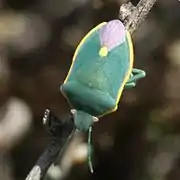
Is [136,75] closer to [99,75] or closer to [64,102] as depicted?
[99,75]

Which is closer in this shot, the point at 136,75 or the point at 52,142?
the point at 52,142

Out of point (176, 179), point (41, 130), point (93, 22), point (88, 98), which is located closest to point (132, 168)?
A: point (176, 179)

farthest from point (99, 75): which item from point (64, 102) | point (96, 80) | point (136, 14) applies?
point (64, 102)

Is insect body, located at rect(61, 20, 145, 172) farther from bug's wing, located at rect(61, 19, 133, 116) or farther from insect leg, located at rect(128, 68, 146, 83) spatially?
insect leg, located at rect(128, 68, 146, 83)

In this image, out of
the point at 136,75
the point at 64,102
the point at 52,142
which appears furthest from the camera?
the point at 64,102

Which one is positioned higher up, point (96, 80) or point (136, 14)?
point (136, 14)

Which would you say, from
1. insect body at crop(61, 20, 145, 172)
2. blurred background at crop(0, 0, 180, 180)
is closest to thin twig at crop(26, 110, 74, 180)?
insect body at crop(61, 20, 145, 172)

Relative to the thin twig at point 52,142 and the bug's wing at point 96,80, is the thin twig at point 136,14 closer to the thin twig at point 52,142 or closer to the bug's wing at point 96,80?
the bug's wing at point 96,80

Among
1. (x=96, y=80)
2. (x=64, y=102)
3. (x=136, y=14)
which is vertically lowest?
(x=64, y=102)
